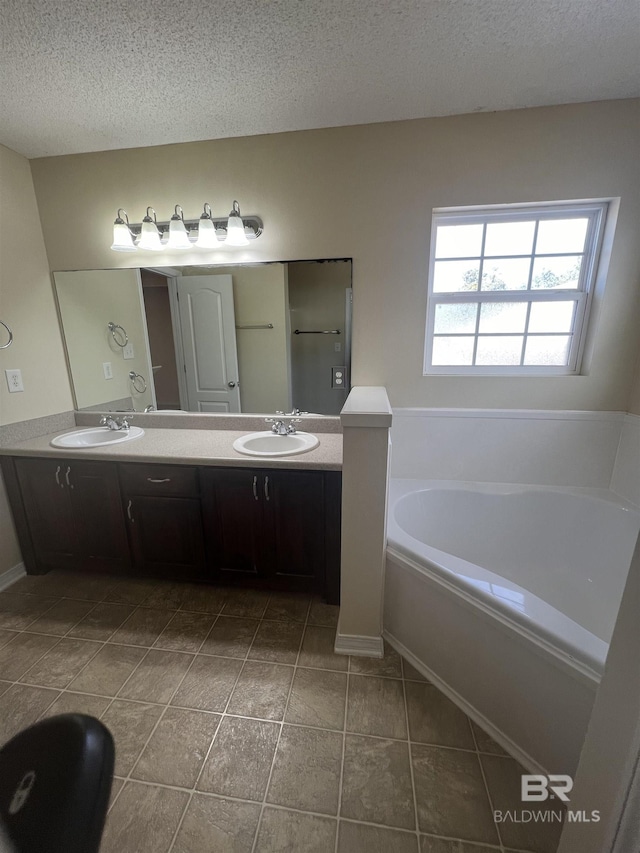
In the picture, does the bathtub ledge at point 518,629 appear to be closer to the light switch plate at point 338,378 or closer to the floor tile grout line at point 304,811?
the floor tile grout line at point 304,811

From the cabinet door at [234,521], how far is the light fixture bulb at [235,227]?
1.23 metres

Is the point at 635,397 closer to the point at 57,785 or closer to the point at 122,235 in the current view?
the point at 57,785

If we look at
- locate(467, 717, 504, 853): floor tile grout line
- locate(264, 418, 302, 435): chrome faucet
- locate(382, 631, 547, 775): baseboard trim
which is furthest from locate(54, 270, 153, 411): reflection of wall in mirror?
locate(467, 717, 504, 853): floor tile grout line

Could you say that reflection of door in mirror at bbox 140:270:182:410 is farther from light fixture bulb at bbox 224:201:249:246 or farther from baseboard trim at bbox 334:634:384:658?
baseboard trim at bbox 334:634:384:658

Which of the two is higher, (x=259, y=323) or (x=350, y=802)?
(x=259, y=323)

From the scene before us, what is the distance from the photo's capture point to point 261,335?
201 cm

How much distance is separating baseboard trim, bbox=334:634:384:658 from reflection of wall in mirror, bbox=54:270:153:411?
5.93ft

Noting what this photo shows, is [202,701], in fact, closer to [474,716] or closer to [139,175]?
[474,716]

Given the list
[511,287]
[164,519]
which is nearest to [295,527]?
[164,519]

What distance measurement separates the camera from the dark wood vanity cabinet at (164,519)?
5.61 ft

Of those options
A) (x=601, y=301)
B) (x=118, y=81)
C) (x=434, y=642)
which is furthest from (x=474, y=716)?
(x=118, y=81)

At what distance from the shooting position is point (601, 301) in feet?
5.60

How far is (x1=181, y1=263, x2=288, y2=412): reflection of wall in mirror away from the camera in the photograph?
1.95 metres

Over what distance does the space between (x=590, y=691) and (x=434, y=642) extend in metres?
0.52
